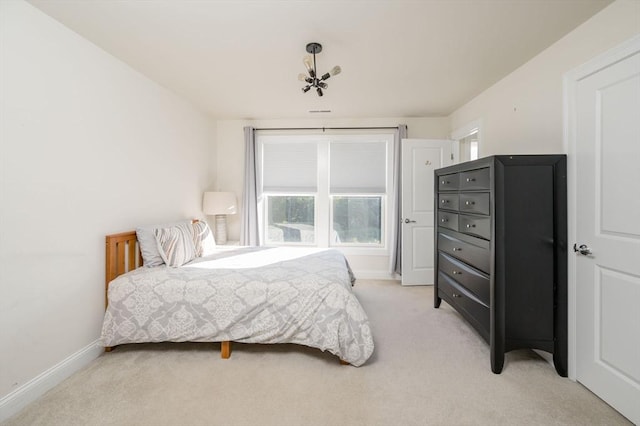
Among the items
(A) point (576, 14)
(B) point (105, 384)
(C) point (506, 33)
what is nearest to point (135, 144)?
(B) point (105, 384)

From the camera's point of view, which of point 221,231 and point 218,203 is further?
point 221,231

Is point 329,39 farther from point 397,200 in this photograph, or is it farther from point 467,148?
point 467,148

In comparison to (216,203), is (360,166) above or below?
above

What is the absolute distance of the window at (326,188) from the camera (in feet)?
14.8

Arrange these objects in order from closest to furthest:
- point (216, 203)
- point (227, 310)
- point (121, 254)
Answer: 1. point (227, 310)
2. point (121, 254)
3. point (216, 203)

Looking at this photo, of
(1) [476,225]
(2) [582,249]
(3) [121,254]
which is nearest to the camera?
(2) [582,249]

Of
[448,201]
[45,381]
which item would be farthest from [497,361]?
[45,381]

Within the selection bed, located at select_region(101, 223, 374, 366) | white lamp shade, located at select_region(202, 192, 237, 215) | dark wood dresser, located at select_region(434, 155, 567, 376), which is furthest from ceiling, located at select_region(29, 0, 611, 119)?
bed, located at select_region(101, 223, 374, 366)

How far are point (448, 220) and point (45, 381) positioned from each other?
11.5 feet

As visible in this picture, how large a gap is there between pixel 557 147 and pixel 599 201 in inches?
23.9

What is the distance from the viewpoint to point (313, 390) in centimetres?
184

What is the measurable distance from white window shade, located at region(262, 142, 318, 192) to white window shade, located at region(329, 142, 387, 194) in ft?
1.14

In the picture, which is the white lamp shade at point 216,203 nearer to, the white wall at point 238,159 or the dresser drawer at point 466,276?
the white wall at point 238,159

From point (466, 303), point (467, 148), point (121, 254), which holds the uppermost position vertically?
point (467, 148)
